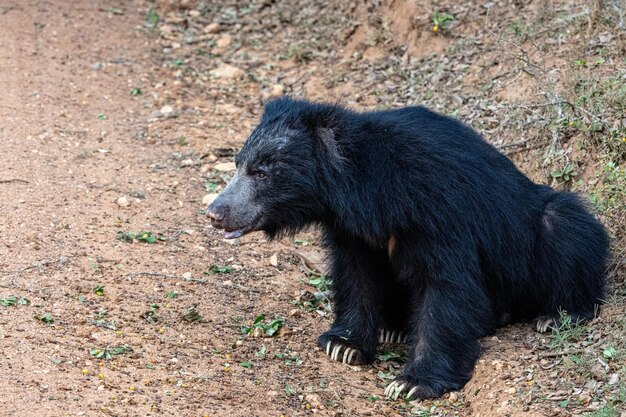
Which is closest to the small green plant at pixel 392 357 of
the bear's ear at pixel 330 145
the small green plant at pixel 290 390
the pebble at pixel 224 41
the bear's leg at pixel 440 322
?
the bear's leg at pixel 440 322

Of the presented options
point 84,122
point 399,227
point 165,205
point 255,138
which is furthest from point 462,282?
point 84,122

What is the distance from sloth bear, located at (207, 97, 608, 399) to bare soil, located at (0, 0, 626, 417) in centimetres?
22

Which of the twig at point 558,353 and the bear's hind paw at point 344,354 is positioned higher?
the twig at point 558,353

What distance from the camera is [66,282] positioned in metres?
5.74

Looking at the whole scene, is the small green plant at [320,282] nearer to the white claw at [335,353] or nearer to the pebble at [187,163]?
the white claw at [335,353]

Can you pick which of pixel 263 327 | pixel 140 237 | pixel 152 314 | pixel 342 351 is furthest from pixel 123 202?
pixel 342 351

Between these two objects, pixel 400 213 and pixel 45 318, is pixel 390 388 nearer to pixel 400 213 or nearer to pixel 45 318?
pixel 400 213

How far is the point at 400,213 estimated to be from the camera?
5.20 metres

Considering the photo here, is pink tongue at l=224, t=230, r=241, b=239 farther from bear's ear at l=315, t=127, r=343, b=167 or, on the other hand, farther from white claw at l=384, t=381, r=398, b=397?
white claw at l=384, t=381, r=398, b=397

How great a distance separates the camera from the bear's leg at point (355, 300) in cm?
565

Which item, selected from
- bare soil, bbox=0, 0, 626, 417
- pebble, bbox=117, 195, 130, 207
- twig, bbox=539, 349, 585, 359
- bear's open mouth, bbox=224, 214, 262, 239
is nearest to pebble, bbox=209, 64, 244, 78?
bare soil, bbox=0, 0, 626, 417

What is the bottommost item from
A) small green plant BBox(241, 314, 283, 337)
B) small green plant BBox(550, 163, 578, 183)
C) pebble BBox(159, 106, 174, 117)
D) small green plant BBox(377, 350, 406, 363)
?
small green plant BBox(377, 350, 406, 363)

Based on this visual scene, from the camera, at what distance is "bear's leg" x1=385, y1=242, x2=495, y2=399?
523 centimetres

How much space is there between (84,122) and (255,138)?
339 centimetres
